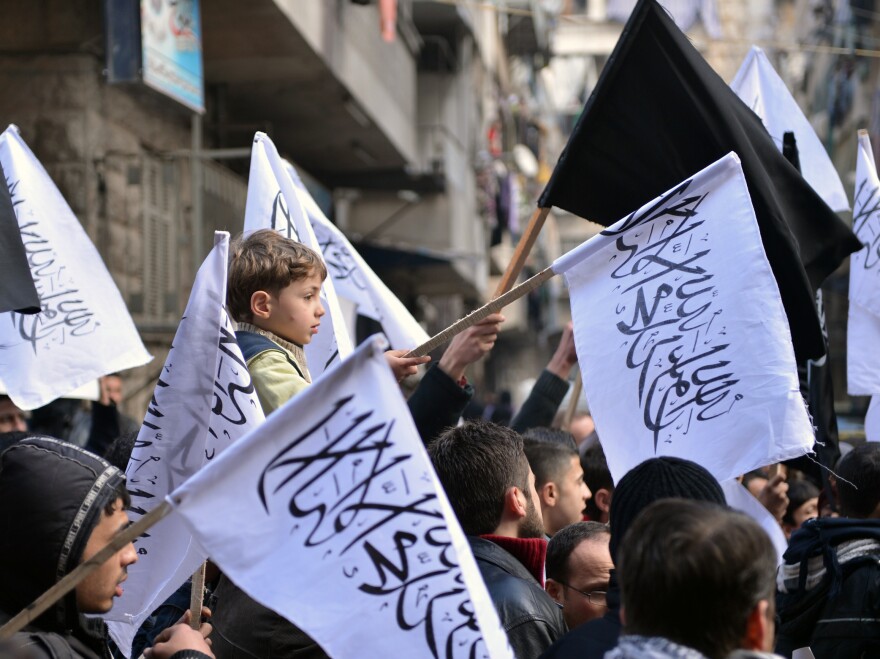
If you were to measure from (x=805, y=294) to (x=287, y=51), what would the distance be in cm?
841

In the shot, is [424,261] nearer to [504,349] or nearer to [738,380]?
[738,380]

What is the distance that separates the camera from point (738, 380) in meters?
3.60

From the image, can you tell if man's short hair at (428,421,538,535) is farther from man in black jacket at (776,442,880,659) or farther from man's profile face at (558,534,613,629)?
man in black jacket at (776,442,880,659)

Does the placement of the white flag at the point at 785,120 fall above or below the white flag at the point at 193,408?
above

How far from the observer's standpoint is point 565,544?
3.68 m

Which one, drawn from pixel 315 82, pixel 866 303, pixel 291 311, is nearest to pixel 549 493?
pixel 291 311

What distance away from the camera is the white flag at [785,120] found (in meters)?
6.34

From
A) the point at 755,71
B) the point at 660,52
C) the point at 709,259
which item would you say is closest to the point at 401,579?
the point at 709,259

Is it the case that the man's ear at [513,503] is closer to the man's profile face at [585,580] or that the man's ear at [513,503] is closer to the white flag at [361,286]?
the man's profile face at [585,580]

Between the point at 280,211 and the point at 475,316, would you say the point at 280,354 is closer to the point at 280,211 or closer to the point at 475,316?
the point at 475,316

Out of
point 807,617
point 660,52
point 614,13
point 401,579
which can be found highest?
point 614,13

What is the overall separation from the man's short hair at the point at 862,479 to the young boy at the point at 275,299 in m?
1.88

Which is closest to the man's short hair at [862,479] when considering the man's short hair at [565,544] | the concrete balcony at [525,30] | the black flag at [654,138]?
the black flag at [654,138]

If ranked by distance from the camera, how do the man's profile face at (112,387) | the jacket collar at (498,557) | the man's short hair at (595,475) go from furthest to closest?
the man's profile face at (112,387), the man's short hair at (595,475), the jacket collar at (498,557)
